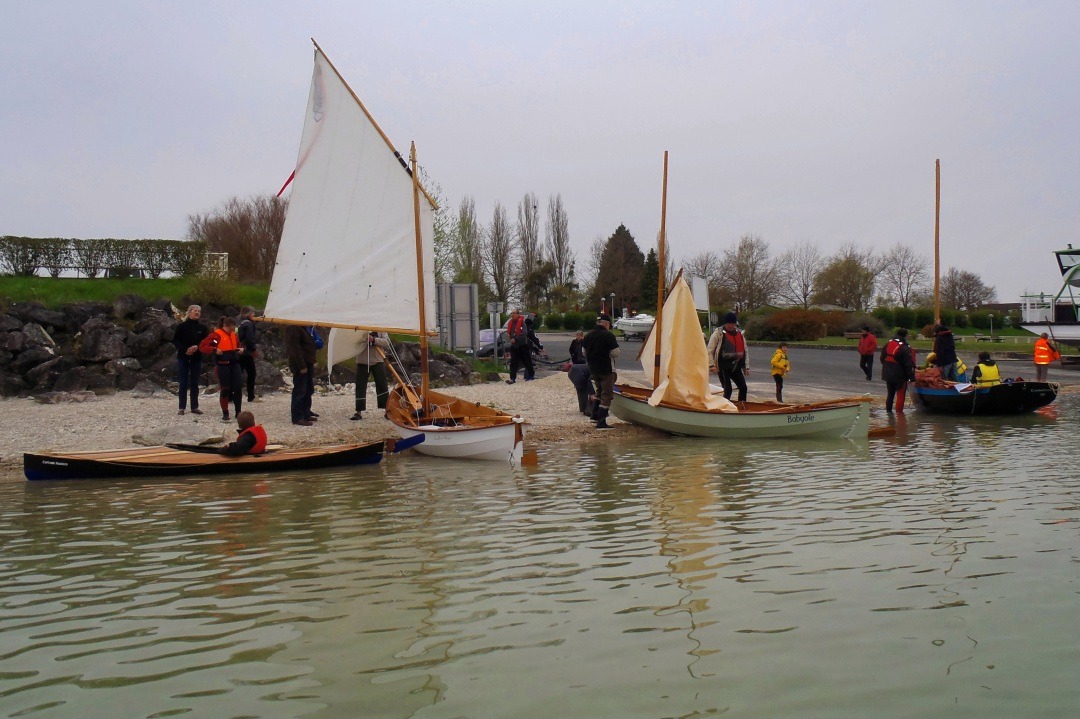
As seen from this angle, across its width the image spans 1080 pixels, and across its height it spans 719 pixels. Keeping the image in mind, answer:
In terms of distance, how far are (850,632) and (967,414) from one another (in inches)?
657

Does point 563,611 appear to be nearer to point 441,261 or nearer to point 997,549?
point 997,549

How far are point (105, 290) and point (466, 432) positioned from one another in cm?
1517

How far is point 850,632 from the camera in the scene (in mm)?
6270

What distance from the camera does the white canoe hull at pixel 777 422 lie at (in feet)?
55.3

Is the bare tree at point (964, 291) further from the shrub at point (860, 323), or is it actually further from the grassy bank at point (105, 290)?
the grassy bank at point (105, 290)

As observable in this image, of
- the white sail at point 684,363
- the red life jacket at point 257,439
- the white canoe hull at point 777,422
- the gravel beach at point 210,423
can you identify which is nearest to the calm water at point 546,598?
the red life jacket at point 257,439

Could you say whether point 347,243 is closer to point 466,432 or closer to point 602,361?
point 466,432

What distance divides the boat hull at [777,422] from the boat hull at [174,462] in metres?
5.75

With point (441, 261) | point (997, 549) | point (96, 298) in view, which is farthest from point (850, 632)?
point (441, 261)

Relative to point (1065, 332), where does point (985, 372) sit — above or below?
below

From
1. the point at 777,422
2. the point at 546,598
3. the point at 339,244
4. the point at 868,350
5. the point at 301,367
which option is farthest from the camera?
the point at 868,350

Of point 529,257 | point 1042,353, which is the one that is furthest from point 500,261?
point 1042,353

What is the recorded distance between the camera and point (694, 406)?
56.8ft

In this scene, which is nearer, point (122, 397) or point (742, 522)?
point (742, 522)
